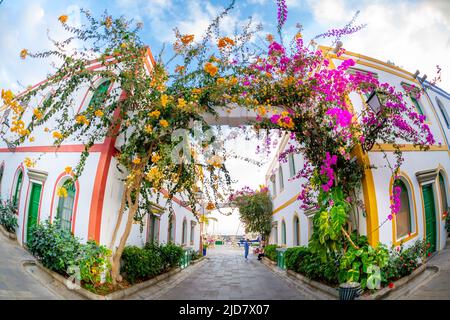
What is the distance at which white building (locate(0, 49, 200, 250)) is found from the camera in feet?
14.2

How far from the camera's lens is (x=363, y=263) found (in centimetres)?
382

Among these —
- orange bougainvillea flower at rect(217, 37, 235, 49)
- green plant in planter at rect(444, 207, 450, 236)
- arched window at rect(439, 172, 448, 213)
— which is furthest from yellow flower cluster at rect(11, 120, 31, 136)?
green plant in planter at rect(444, 207, 450, 236)

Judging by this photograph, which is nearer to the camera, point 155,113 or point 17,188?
point 155,113

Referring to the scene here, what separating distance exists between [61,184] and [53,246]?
109cm

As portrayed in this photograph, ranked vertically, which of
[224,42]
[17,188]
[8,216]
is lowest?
[8,216]

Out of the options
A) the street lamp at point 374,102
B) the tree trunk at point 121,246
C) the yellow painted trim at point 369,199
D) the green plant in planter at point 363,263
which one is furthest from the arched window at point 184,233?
the street lamp at point 374,102

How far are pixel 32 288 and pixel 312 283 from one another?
15.8ft

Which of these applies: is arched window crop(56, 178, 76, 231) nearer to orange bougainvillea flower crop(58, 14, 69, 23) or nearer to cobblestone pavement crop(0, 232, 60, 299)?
cobblestone pavement crop(0, 232, 60, 299)

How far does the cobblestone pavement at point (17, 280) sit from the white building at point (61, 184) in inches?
16.8

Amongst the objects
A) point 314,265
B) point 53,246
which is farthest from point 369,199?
point 53,246

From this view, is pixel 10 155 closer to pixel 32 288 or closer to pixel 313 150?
pixel 32 288

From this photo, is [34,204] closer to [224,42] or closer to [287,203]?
[224,42]

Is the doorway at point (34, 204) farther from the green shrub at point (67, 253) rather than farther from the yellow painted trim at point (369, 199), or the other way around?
the yellow painted trim at point (369, 199)
